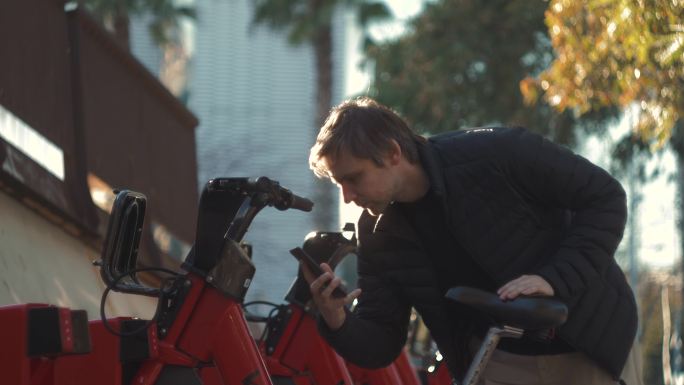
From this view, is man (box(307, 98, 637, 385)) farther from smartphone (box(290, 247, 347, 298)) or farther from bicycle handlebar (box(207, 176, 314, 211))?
bicycle handlebar (box(207, 176, 314, 211))

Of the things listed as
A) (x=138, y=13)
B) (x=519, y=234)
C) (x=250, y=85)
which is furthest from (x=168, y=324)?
(x=250, y=85)

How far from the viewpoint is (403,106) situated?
19.8 m

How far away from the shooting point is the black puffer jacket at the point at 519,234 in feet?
14.1

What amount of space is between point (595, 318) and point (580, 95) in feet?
18.8

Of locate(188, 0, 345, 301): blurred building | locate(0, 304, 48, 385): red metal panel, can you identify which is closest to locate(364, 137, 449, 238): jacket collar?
locate(0, 304, 48, 385): red metal panel

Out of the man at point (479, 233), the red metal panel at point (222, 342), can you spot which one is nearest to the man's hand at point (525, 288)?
the man at point (479, 233)

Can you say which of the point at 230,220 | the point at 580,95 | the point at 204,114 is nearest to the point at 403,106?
the point at 580,95

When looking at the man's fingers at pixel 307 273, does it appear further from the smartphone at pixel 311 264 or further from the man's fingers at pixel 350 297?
the man's fingers at pixel 350 297

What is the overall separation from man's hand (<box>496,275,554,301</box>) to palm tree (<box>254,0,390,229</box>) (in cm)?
2254

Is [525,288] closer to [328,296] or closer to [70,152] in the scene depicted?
[328,296]

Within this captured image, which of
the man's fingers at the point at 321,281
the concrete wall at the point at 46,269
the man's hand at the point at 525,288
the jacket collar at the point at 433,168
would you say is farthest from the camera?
the concrete wall at the point at 46,269

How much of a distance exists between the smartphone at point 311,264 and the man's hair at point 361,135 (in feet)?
0.84

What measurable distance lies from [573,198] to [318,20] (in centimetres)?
2346

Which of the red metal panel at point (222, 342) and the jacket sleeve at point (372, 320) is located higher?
the jacket sleeve at point (372, 320)
